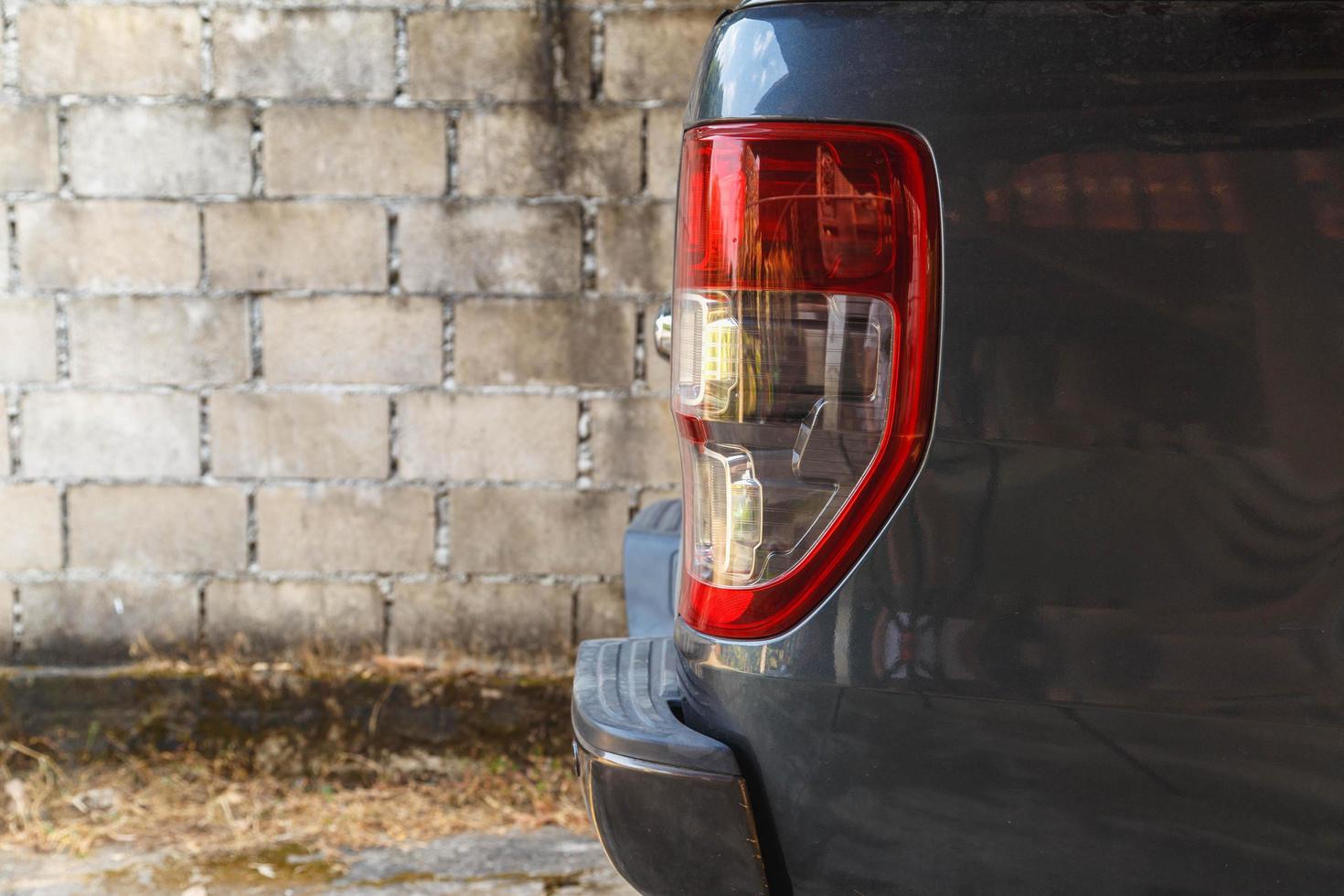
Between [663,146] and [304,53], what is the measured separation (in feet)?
3.27

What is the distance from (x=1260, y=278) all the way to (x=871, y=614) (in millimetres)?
495

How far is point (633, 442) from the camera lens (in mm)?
3021

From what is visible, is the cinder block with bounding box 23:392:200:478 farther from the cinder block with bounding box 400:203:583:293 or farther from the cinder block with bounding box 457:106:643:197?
the cinder block with bounding box 457:106:643:197

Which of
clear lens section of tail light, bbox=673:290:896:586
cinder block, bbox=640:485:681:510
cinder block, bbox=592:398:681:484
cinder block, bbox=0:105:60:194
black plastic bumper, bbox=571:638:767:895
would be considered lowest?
black plastic bumper, bbox=571:638:767:895

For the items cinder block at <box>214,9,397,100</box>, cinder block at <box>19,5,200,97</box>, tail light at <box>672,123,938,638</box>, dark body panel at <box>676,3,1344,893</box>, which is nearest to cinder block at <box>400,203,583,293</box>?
cinder block at <box>214,9,397,100</box>

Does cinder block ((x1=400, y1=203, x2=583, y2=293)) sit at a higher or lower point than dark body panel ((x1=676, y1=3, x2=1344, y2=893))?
higher

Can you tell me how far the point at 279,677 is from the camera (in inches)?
120

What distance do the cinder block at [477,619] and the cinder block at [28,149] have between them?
149 centimetres

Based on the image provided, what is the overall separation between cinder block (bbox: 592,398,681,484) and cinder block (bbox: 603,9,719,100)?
2.79ft

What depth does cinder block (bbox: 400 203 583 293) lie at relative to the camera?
294cm

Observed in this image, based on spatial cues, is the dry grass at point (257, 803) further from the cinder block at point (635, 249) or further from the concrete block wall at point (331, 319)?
the cinder block at point (635, 249)

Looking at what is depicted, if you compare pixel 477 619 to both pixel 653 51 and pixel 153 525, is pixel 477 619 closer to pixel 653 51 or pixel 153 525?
pixel 153 525

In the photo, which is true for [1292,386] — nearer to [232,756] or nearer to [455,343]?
[455,343]

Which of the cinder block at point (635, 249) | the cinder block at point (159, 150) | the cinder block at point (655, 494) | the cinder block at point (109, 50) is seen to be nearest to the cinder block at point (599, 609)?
the cinder block at point (655, 494)
